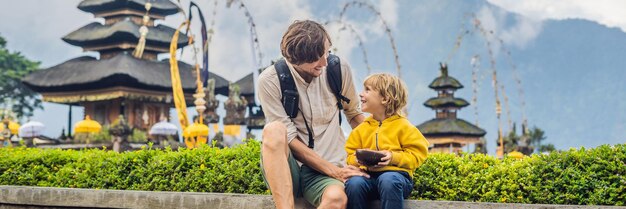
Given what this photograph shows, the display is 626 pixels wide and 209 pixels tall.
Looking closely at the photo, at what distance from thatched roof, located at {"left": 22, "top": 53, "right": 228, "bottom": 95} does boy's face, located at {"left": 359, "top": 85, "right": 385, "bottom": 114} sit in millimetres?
37920

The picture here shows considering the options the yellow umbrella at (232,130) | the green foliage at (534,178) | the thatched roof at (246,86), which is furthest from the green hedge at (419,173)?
the thatched roof at (246,86)

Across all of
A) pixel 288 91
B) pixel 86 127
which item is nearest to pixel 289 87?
pixel 288 91

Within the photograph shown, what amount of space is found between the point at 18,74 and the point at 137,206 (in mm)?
54364

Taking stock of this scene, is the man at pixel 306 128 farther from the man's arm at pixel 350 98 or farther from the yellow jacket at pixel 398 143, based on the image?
the yellow jacket at pixel 398 143

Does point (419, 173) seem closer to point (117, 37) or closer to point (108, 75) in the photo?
point (108, 75)

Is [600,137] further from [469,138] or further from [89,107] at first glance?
[89,107]

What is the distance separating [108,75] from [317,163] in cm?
3825

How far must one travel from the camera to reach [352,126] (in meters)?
6.56

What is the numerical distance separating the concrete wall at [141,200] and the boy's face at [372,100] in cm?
60

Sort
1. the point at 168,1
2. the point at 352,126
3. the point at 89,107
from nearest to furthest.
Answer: the point at 352,126 < the point at 89,107 < the point at 168,1

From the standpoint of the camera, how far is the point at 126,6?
47.5 m

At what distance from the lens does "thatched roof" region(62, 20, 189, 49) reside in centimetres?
4578

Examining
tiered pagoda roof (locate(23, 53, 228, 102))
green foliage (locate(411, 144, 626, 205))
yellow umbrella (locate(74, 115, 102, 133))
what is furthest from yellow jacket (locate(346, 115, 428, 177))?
tiered pagoda roof (locate(23, 53, 228, 102))

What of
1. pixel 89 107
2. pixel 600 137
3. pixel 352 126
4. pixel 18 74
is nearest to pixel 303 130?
pixel 352 126
